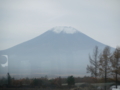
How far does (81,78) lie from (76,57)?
743 millimetres

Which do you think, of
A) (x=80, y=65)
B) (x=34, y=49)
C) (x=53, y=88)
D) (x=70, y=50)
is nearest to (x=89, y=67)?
(x=80, y=65)

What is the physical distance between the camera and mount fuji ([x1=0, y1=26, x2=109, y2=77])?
836 centimetres

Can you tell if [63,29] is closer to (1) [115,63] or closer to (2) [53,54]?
(2) [53,54]

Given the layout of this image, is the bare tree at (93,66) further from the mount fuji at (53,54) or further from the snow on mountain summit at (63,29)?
the snow on mountain summit at (63,29)

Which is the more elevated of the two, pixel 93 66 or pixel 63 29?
pixel 63 29

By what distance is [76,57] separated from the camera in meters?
8.61

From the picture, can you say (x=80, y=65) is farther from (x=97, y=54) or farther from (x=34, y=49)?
(x=34, y=49)

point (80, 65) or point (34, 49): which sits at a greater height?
point (34, 49)

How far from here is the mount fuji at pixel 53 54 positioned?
27.4 ft

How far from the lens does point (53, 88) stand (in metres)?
8.41

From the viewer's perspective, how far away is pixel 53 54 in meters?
8.55

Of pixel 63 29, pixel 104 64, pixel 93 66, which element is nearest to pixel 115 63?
pixel 104 64

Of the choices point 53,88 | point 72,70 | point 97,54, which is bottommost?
point 53,88

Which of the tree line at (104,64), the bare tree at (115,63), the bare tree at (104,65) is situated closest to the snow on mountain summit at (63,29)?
the tree line at (104,64)
